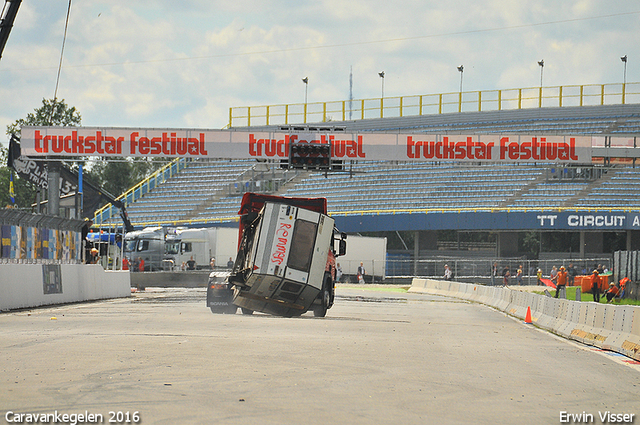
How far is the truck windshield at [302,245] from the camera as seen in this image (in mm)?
18438

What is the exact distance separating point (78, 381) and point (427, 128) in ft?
189

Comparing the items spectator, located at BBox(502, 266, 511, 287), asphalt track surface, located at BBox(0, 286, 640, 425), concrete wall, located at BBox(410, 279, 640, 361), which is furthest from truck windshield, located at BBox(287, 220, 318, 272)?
spectator, located at BBox(502, 266, 511, 287)

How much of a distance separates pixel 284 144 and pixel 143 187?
116 ft

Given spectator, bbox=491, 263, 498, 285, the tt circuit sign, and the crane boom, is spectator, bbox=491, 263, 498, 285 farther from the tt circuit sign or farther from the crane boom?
the crane boom

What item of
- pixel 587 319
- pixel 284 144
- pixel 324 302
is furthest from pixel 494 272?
pixel 587 319

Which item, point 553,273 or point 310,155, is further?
point 553,273

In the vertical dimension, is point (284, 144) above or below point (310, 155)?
above

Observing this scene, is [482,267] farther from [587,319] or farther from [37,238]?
[587,319]

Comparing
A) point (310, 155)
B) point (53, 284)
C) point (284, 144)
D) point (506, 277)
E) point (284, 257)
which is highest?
point (284, 144)

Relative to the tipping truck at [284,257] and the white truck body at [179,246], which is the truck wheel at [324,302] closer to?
the tipping truck at [284,257]

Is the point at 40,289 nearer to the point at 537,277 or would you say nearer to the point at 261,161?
the point at 261,161

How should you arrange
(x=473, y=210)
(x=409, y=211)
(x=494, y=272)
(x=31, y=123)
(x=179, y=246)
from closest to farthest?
1. (x=494, y=272)
2. (x=179, y=246)
3. (x=473, y=210)
4. (x=409, y=211)
5. (x=31, y=123)

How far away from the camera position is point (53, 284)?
23.6 meters

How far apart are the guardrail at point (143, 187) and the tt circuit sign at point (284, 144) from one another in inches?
1077
